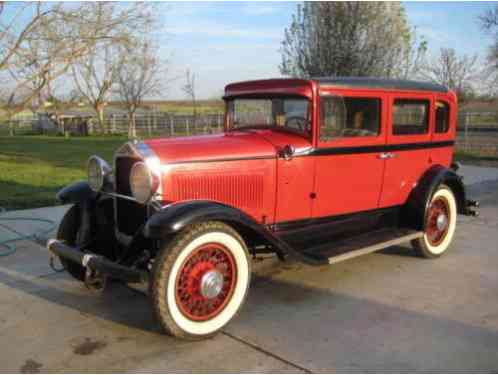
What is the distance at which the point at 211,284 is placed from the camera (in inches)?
130

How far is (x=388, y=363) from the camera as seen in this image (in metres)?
2.93

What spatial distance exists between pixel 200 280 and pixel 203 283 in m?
0.03

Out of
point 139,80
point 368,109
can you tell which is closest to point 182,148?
point 368,109

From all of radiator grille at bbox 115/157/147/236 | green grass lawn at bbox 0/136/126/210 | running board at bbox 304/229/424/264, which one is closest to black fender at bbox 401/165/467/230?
running board at bbox 304/229/424/264

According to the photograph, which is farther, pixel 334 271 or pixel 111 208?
pixel 334 271

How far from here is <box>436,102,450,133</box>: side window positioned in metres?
5.21

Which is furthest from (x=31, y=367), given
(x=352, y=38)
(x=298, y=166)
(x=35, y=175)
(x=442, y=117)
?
(x=352, y=38)

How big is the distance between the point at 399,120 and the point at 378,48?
1094 centimetres

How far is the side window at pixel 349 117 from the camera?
162 inches

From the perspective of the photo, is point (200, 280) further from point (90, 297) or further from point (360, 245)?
point (360, 245)

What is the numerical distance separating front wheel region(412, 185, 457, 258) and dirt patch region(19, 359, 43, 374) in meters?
3.69

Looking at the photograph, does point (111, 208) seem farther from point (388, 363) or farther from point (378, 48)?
point (378, 48)

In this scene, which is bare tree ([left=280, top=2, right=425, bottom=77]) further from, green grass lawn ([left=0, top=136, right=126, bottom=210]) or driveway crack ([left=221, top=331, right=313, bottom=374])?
driveway crack ([left=221, top=331, right=313, bottom=374])

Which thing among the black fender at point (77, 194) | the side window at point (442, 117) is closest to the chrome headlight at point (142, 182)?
the black fender at point (77, 194)
